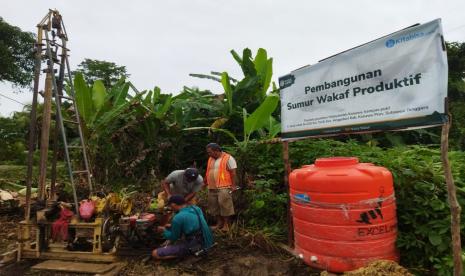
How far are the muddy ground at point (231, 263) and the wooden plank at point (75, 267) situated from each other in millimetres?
129

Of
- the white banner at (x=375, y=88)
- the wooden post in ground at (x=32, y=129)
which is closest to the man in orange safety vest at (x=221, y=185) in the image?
the white banner at (x=375, y=88)

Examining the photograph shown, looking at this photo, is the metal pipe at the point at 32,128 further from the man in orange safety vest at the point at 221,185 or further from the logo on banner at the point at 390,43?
the logo on banner at the point at 390,43

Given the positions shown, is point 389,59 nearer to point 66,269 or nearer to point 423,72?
point 423,72

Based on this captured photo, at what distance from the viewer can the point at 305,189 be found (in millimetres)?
3754

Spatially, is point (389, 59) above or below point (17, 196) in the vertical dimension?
above

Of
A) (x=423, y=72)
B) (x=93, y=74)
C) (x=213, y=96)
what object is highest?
(x=93, y=74)

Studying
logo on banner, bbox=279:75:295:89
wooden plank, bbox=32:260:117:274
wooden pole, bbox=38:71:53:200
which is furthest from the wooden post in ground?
logo on banner, bbox=279:75:295:89

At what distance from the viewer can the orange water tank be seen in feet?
11.3

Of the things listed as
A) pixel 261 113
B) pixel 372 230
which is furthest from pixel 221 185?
pixel 372 230

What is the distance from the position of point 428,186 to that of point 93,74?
27.7 metres

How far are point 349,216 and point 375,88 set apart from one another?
4.06 ft

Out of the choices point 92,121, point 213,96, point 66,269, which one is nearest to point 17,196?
point 92,121

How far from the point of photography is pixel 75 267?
4.53 m

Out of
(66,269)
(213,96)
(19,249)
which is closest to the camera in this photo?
(66,269)
